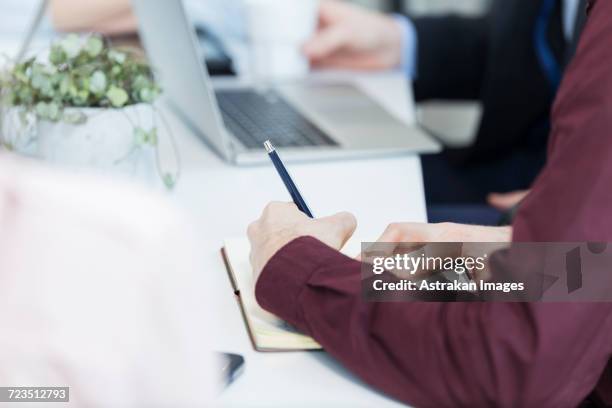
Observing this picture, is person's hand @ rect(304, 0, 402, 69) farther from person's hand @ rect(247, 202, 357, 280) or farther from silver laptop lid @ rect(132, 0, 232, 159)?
person's hand @ rect(247, 202, 357, 280)

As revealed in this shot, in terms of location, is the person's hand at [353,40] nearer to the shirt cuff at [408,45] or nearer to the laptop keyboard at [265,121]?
the shirt cuff at [408,45]

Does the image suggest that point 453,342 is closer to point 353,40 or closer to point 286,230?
point 286,230

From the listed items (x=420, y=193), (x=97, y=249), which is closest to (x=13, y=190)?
(x=97, y=249)

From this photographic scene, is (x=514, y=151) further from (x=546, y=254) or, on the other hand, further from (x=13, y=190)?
(x=13, y=190)

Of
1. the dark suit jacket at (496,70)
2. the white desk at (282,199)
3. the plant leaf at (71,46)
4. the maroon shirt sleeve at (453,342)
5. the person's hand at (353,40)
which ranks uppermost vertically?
the plant leaf at (71,46)

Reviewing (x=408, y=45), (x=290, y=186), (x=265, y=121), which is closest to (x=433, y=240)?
(x=290, y=186)

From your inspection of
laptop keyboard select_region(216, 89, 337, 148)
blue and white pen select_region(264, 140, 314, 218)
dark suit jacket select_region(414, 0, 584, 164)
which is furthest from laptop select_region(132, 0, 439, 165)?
dark suit jacket select_region(414, 0, 584, 164)

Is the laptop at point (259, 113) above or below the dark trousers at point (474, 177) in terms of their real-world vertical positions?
above

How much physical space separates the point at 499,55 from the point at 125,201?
1462 mm

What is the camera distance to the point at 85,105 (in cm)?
89

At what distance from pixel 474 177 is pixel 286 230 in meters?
1.11

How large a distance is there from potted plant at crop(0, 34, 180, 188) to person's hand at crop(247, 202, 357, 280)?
199mm

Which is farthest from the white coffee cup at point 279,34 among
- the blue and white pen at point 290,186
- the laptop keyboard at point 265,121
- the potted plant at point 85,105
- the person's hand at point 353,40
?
the blue and white pen at point 290,186

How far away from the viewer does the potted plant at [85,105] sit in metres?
0.88
